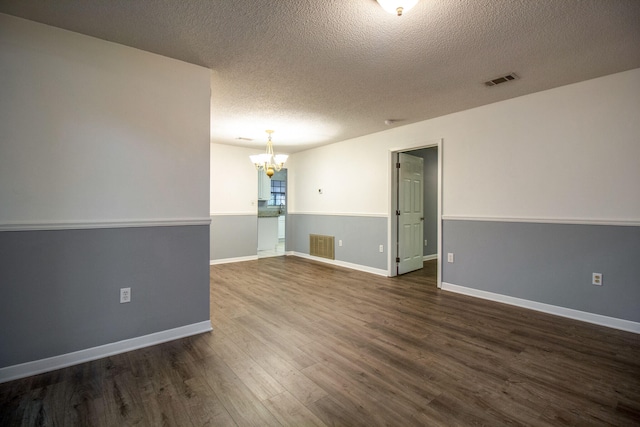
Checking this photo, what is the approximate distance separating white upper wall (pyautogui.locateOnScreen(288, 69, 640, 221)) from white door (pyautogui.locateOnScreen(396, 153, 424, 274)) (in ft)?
1.86

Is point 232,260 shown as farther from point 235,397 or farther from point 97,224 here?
point 235,397

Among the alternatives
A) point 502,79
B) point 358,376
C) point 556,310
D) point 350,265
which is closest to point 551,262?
point 556,310

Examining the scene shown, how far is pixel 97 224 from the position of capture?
2.23 m

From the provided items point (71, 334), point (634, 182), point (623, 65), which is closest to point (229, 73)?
point (71, 334)

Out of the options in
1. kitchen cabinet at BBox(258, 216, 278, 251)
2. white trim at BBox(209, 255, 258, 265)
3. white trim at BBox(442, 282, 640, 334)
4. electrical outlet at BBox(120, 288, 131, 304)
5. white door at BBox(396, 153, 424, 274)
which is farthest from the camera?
kitchen cabinet at BBox(258, 216, 278, 251)

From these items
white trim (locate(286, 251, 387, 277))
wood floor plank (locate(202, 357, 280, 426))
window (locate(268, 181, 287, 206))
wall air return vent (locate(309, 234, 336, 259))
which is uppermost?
window (locate(268, 181, 287, 206))

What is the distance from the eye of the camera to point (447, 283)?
13.3ft

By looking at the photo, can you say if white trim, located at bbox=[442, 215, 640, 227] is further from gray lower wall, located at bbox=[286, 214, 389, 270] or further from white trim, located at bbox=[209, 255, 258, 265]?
white trim, located at bbox=[209, 255, 258, 265]

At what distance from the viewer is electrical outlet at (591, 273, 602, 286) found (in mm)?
2860

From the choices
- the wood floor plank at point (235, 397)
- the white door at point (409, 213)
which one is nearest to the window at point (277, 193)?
the white door at point (409, 213)

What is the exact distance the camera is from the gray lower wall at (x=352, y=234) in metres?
5.00

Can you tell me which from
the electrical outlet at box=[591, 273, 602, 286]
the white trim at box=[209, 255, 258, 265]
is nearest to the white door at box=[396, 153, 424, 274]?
the electrical outlet at box=[591, 273, 602, 286]

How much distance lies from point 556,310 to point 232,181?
557cm

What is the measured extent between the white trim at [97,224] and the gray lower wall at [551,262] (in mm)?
3278
